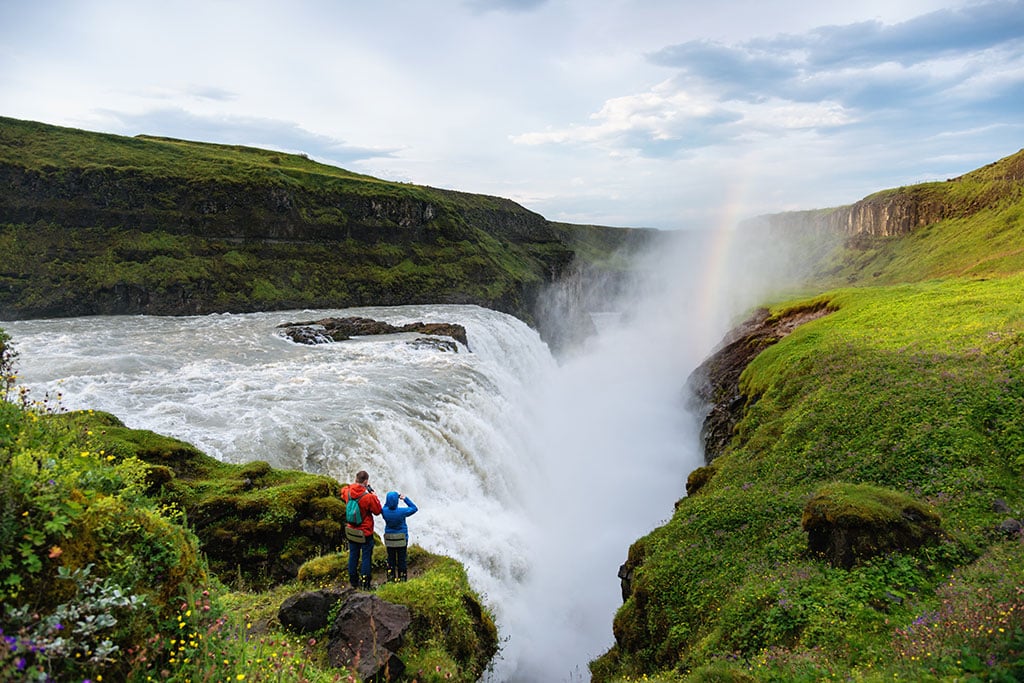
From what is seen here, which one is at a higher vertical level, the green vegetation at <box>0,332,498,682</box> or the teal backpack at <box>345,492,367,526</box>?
the green vegetation at <box>0,332,498,682</box>

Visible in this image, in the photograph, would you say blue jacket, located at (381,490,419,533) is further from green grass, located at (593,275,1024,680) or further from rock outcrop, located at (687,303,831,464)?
rock outcrop, located at (687,303,831,464)

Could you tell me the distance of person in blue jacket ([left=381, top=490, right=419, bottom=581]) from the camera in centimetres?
1044

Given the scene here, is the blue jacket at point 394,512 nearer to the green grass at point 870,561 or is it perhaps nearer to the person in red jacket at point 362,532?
the person in red jacket at point 362,532

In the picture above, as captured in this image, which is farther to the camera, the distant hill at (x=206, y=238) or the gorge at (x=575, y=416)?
the distant hill at (x=206, y=238)

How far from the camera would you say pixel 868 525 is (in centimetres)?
1014

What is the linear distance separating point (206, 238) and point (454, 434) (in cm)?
6178

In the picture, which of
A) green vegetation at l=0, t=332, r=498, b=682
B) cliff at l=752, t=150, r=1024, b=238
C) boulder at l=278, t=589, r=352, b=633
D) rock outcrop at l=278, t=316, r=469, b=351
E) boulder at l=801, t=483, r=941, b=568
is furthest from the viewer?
cliff at l=752, t=150, r=1024, b=238

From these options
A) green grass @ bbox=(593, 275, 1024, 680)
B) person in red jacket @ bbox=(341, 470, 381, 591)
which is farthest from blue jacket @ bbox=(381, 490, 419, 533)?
green grass @ bbox=(593, 275, 1024, 680)

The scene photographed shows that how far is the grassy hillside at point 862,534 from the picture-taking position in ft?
24.2

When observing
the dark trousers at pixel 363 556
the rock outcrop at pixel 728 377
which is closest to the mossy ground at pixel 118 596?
the dark trousers at pixel 363 556

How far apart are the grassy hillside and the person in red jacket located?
5.64 metres

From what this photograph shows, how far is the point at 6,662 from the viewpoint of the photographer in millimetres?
3645

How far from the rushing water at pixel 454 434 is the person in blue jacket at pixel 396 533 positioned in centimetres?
321

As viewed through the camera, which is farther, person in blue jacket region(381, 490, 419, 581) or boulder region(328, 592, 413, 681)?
person in blue jacket region(381, 490, 419, 581)
